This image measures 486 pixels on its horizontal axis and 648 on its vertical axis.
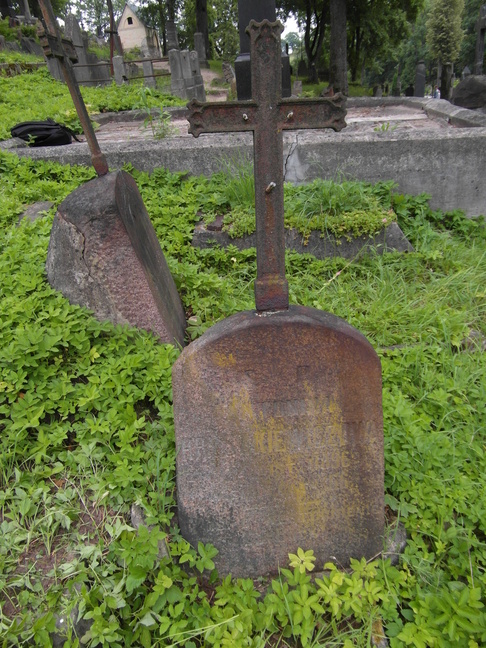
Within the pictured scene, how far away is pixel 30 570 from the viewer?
5.24ft

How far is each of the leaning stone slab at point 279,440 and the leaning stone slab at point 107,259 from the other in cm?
80

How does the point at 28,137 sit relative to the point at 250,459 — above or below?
above

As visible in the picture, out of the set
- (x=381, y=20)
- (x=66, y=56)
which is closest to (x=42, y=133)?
(x=66, y=56)

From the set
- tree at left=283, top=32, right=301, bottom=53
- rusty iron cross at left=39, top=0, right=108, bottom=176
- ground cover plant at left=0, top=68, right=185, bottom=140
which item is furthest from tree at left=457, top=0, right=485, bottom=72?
rusty iron cross at left=39, top=0, right=108, bottom=176

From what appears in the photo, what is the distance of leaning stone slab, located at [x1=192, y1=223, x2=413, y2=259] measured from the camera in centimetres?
381

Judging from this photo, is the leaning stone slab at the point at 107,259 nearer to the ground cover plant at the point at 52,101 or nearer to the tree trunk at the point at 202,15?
the ground cover plant at the point at 52,101

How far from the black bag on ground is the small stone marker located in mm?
4395

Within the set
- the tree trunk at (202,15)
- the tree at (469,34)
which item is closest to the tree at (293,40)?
the tree at (469,34)

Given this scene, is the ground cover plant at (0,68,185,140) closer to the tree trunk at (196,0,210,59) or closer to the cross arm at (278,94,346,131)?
the cross arm at (278,94,346,131)

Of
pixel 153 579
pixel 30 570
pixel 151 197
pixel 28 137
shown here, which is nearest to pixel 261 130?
pixel 153 579

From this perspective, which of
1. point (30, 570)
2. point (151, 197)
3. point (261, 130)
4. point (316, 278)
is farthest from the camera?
point (151, 197)

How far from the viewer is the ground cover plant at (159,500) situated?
151cm

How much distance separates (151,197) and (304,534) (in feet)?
10.6

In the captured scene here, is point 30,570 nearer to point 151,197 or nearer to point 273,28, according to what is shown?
point 273,28
